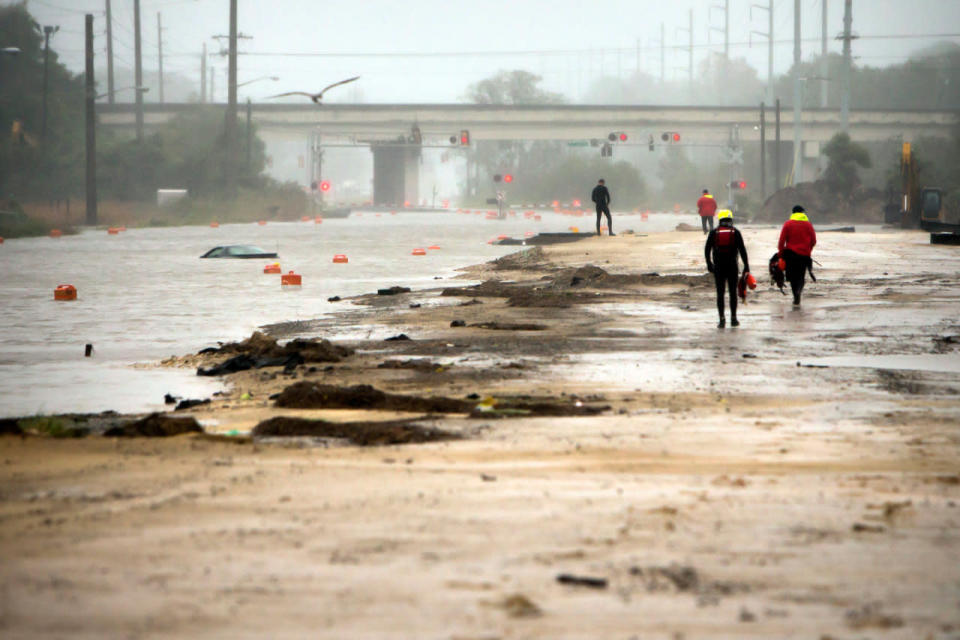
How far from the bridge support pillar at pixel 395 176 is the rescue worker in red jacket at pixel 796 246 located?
336ft

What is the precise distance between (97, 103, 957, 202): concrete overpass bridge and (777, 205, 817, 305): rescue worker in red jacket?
84.9 m

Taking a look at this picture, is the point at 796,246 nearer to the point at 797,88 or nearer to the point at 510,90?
the point at 797,88

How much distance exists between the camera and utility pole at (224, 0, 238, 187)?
259ft

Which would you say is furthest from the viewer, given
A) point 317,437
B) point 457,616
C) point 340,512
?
point 317,437

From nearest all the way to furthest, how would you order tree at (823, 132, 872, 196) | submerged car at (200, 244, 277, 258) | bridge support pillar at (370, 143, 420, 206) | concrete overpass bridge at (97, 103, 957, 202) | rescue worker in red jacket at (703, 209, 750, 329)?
rescue worker in red jacket at (703, 209, 750, 329), submerged car at (200, 244, 277, 258), tree at (823, 132, 872, 196), concrete overpass bridge at (97, 103, 957, 202), bridge support pillar at (370, 143, 420, 206)

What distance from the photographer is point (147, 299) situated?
24406 millimetres

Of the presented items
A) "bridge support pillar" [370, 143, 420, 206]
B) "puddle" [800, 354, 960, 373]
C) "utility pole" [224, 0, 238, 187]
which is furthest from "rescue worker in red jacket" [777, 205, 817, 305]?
"bridge support pillar" [370, 143, 420, 206]

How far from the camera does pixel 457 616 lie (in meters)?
4.86

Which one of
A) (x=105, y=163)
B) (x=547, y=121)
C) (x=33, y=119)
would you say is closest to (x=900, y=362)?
(x=33, y=119)

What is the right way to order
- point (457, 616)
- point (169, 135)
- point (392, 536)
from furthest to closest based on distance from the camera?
point (169, 135) → point (392, 536) → point (457, 616)

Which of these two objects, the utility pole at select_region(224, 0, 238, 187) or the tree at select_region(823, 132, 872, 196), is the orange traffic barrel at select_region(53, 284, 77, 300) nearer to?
the utility pole at select_region(224, 0, 238, 187)

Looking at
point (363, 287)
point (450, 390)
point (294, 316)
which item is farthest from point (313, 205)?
point (450, 390)

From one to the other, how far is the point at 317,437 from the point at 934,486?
3845 mm

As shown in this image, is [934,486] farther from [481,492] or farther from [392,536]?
[392,536]
